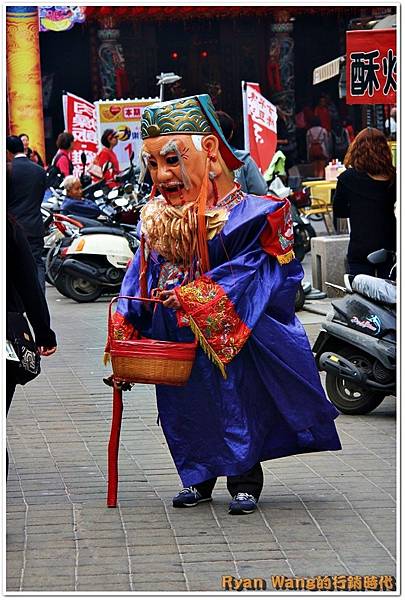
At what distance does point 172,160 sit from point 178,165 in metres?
0.04

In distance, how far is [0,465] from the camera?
4.92 metres

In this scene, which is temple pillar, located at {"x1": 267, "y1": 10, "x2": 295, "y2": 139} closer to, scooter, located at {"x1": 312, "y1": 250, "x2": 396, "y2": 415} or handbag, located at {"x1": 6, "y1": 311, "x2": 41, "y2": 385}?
scooter, located at {"x1": 312, "y1": 250, "x2": 396, "y2": 415}

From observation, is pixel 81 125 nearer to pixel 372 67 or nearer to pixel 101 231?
pixel 101 231

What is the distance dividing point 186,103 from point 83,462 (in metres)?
2.00

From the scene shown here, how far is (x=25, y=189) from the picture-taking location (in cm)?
1034

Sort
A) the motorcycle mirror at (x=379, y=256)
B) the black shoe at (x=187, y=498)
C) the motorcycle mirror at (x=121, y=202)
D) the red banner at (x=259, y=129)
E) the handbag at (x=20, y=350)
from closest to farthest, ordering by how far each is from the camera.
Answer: the handbag at (x=20, y=350) < the black shoe at (x=187, y=498) < the motorcycle mirror at (x=379, y=256) < the motorcycle mirror at (x=121, y=202) < the red banner at (x=259, y=129)

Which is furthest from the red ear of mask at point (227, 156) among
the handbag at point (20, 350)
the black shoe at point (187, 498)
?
the black shoe at point (187, 498)

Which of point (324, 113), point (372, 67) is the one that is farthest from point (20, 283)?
point (324, 113)

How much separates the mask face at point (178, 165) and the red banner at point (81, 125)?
12.6 metres

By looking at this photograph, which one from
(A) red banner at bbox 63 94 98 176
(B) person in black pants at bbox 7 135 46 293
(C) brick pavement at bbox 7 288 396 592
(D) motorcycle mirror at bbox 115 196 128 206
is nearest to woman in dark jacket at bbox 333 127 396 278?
(C) brick pavement at bbox 7 288 396 592

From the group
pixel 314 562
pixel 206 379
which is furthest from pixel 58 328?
pixel 314 562

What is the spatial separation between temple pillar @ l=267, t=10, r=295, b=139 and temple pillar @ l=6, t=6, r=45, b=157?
563cm

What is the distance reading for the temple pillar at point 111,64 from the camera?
76.1 feet

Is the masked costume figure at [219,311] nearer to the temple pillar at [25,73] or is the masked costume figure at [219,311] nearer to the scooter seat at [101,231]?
the scooter seat at [101,231]
